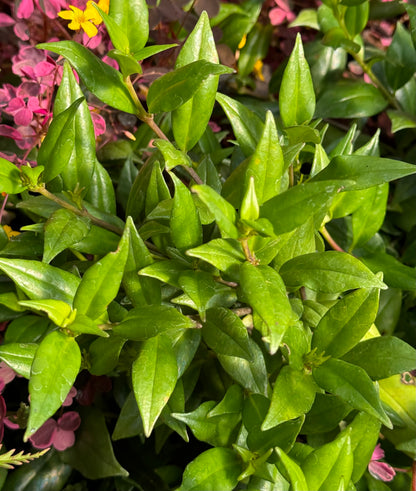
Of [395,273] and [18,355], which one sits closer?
[18,355]

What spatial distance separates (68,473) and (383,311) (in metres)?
0.58

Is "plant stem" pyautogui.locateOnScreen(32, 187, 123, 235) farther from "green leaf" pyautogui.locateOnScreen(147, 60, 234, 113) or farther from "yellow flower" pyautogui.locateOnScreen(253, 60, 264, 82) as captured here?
"yellow flower" pyautogui.locateOnScreen(253, 60, 264, 82)

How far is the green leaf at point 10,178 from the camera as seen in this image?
65cm

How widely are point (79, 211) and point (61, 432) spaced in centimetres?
39

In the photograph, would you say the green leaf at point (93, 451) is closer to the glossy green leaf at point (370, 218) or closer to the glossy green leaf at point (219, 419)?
the glossy green leaf at point (219, 419)

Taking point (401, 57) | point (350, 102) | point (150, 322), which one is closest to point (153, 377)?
point (150, 322)

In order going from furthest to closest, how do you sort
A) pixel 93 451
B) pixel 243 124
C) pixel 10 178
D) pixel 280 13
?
pixel 280 13 < pixel 93 451 < pixel 243 124 < pixel 10 178

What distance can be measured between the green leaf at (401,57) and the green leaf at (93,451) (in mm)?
820

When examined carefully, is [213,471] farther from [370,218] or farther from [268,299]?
[370,218]

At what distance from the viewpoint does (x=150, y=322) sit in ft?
2.05

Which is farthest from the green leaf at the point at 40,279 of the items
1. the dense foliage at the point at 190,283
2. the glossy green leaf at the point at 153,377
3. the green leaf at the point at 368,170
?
the green leaf at the point at 368,170

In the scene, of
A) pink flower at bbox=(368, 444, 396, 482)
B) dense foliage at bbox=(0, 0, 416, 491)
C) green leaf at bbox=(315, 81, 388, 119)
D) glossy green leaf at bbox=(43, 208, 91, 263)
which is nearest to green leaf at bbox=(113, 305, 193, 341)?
dense foliage at bbox=(0, 0, 416, 491)

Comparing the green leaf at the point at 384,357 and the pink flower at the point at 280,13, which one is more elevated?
the pink flower at the point at 280,13

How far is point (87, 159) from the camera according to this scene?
735 millimetres
